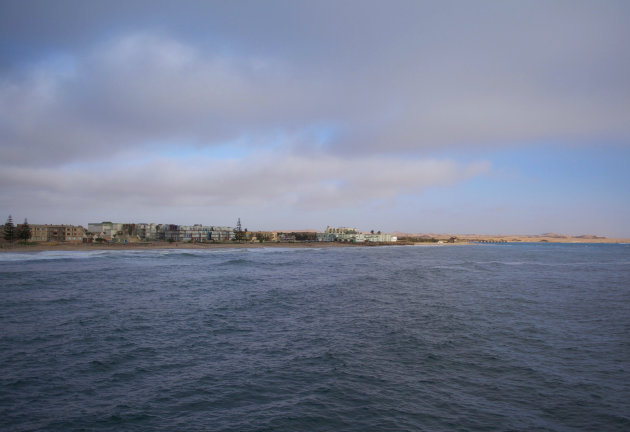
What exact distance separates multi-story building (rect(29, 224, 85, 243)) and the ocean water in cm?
13750

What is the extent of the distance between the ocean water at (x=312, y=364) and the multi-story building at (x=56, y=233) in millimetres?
137498

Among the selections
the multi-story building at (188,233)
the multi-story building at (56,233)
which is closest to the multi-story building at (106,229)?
Result: the multi-story building at (56,233)

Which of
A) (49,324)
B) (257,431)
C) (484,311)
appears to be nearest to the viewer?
(257,431)

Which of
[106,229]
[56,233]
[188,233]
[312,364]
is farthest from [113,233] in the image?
[312,364]

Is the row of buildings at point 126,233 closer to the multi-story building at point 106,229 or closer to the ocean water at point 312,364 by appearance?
the multi-story building at point 106,229

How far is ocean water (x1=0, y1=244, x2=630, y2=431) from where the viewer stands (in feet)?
36.7

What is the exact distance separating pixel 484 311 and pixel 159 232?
180374 mm

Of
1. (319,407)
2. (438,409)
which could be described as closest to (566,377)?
(438,409)

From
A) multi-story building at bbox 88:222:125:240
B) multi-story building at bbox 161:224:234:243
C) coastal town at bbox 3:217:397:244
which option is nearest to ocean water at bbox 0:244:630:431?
coastal town at bbox 3:217:397:244

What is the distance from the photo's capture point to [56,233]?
146 m

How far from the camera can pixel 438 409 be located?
38.4ft

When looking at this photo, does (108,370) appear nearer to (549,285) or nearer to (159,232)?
(549,285)

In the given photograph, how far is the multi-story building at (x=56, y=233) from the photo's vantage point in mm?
142200

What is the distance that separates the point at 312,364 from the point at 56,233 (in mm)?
168828
